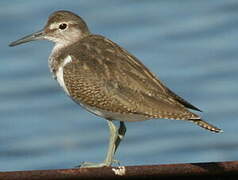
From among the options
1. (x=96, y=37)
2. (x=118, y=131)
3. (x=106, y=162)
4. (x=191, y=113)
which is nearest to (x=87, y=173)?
(x=191, y=113)

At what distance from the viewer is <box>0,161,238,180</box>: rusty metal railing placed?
13.6ft

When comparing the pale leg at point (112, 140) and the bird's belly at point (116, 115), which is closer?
the bird's belly at point (116, 115)

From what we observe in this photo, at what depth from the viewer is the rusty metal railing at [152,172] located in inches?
163

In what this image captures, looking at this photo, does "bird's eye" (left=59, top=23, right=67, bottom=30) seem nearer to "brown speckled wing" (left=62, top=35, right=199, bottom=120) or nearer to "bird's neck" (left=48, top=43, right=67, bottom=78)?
"bird's neck" (left=48, top=43, right=67, bottom=78)

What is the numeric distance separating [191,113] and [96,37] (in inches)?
78.2

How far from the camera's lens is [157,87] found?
710 cm

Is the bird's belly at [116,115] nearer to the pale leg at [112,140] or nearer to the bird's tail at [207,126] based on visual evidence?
the pale leg at [112,140]

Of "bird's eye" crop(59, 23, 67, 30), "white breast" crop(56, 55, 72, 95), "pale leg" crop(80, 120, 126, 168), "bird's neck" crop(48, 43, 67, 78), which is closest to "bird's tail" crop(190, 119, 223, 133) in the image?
"pale leg" crop(80, 120, 126, 168)

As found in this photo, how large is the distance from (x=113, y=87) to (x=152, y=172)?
3028mm

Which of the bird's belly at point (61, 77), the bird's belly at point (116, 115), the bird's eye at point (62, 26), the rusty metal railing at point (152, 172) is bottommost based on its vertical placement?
the bird's belly at point (116, 115)

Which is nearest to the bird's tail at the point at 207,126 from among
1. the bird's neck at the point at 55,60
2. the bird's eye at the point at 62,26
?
the bird's neck at the point at 55,60

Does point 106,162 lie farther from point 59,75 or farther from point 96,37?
point 96,37

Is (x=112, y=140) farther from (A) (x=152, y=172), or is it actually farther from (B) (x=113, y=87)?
(A) (x=152, y=172)

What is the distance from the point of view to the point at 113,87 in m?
7.15
